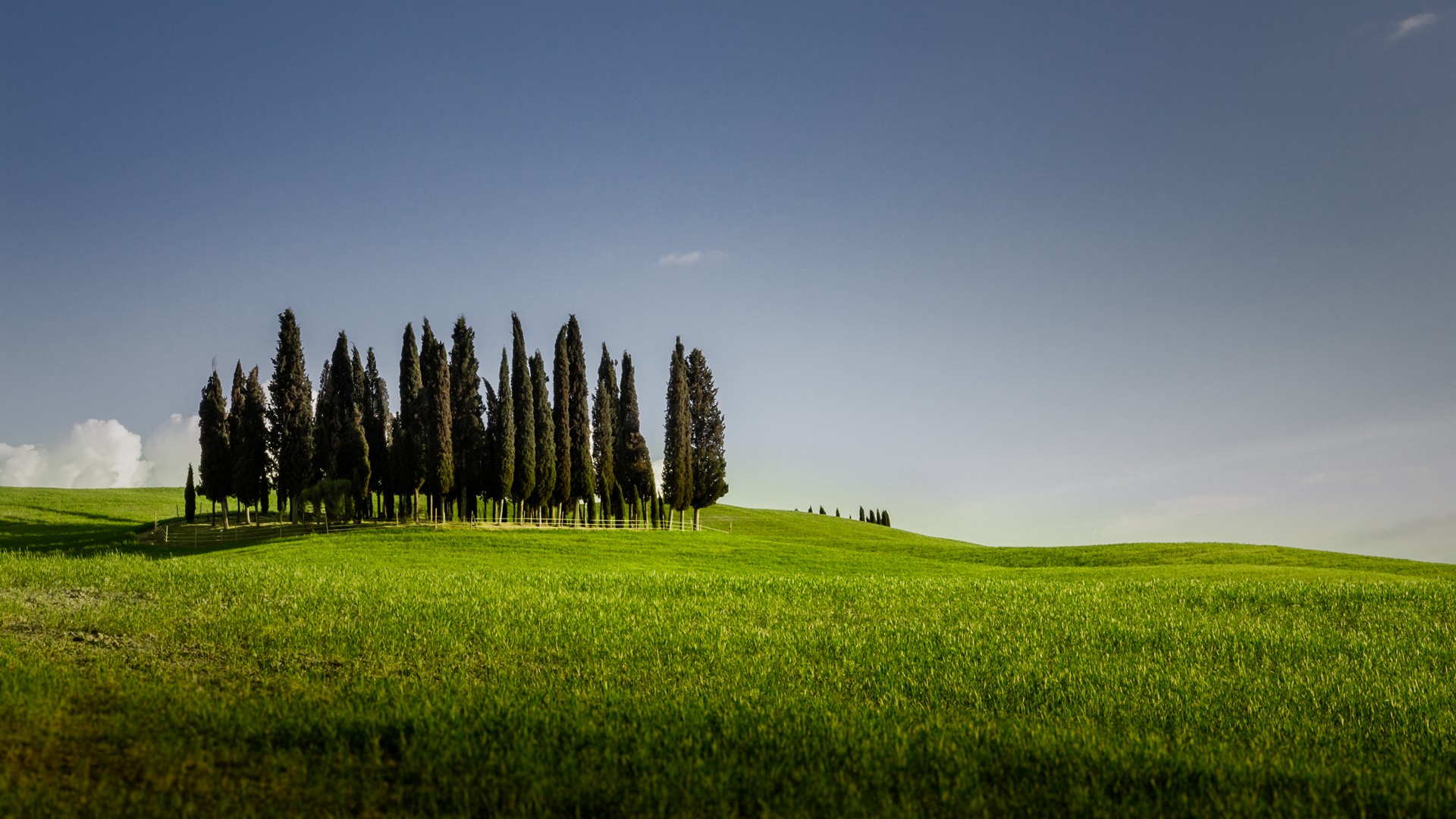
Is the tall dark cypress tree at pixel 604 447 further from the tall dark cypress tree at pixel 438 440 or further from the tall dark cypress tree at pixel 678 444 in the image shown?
the tall dark cypress tree at pixel 438 440

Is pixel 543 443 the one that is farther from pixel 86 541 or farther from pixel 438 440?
pixel 86 541

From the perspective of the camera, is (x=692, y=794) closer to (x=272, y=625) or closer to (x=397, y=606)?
(x=272, y=625)

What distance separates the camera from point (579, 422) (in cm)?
5900

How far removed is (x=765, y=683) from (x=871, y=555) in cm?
3499

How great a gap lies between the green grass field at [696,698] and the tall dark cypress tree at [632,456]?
41111 mm

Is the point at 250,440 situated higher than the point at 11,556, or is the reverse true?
the point at 250,440

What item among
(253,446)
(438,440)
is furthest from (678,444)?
(253,446)

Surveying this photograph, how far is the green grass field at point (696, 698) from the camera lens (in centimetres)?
641

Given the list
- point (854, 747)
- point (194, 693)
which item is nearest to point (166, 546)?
point (194, 693)

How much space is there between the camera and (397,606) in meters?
14.6

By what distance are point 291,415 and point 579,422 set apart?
58.0 ft

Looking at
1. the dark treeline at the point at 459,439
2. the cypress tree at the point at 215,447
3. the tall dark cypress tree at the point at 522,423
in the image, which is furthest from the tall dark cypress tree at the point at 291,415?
the tall dark cypress tree at the point at 522,423

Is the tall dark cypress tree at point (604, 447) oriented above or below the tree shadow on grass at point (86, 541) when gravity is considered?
above

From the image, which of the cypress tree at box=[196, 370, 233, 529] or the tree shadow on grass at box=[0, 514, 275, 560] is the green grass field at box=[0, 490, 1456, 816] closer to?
the tree shadow on grass at box=[0, 514, 275, 560]
